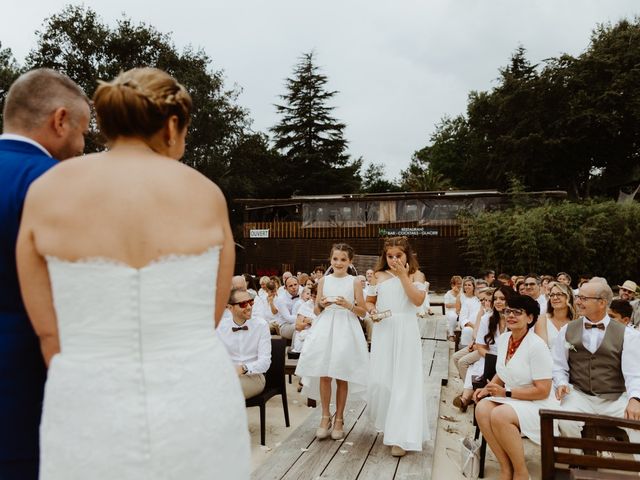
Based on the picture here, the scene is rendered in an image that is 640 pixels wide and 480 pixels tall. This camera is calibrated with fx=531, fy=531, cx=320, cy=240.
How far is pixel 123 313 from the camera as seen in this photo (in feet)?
4.51

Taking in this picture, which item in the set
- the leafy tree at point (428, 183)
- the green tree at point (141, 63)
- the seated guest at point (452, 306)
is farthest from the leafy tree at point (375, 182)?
the seated guest at point (452, 306)

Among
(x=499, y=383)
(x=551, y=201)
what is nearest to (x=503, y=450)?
(x=499, y=383)

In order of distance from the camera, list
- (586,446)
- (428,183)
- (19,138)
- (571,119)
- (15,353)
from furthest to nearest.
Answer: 1. (428,183)
2. (571,119)
3. (586,446)
4. (19,138)
5. (15,353)

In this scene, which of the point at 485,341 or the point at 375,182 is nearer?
the point at 485,341

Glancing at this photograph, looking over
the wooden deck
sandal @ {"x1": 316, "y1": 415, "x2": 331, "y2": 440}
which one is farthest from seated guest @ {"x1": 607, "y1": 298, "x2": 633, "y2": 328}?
sandal @ {"x1": 316, "y1": 415, "x2": 331, "y2": 440}

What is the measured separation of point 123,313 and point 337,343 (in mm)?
4066

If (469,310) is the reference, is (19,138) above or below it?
above

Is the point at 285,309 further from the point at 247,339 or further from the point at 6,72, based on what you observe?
the point at 6,72

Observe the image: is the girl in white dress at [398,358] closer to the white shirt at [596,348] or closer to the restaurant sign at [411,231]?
the white shirt at [596,348]

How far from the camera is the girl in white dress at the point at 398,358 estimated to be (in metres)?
4.77

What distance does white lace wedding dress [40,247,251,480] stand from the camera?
4.42ft

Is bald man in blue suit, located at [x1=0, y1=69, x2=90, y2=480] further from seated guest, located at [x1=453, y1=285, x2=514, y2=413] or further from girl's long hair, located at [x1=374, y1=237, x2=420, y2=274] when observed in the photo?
seated guest, located at [x1=453, y1=285, x2=514, y2=413]

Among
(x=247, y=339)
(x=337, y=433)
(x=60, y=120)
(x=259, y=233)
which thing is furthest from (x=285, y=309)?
(x=259, y=233)

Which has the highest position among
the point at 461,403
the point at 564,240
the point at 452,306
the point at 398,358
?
the point at 564,240
